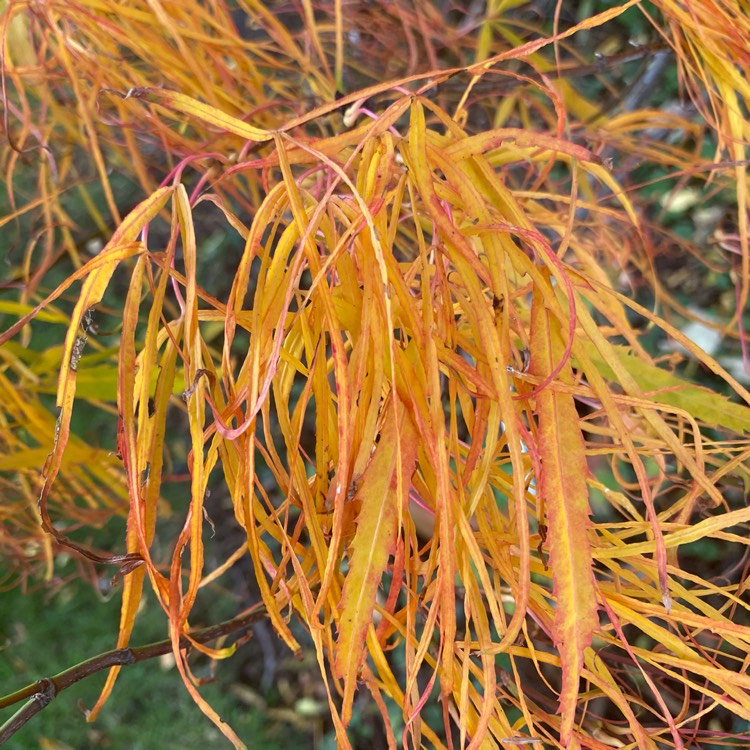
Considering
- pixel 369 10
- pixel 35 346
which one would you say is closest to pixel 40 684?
pixel 369 10

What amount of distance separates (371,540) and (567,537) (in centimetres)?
5

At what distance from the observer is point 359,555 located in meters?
0.21

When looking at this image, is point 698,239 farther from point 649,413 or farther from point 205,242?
point 649,413

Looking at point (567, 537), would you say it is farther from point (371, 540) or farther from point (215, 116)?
point (215, 116)

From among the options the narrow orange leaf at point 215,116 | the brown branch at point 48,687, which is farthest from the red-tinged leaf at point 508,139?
the brown branch at point 48,687

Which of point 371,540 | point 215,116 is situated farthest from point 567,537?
point 215,116

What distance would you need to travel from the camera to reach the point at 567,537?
20 cm

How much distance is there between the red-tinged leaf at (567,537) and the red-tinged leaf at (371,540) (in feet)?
0.13

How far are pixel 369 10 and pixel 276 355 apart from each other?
0.57 m

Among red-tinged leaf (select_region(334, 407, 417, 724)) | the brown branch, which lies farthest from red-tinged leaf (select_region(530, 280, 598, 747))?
the brown branch

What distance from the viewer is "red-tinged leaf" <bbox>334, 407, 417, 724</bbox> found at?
0.69ft

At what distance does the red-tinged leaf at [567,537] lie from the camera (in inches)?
7.8

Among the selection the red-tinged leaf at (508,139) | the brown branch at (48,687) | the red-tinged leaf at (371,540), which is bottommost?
the brown branch at (48,687)

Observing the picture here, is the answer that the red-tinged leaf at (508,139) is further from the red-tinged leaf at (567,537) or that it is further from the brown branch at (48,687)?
the brown branch at (48,687)
